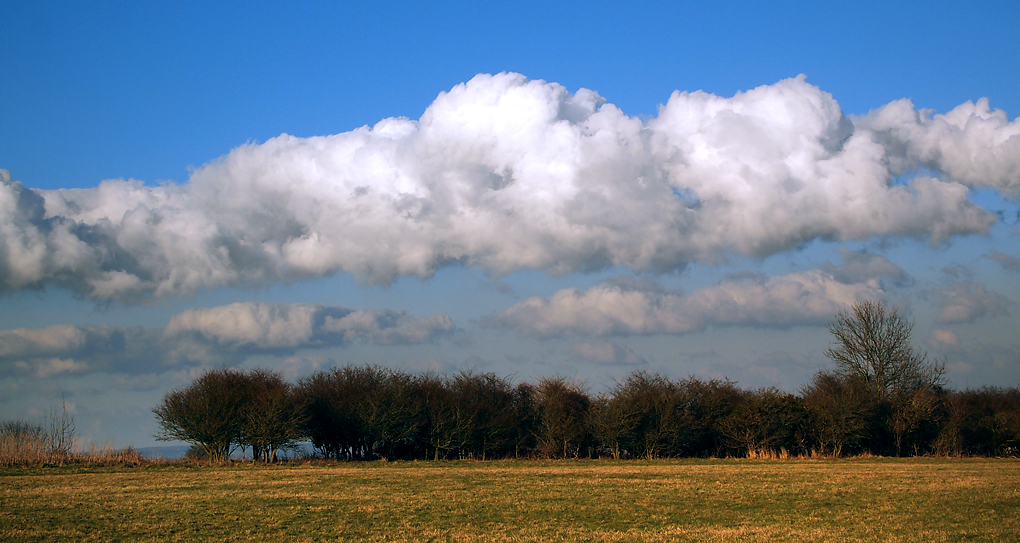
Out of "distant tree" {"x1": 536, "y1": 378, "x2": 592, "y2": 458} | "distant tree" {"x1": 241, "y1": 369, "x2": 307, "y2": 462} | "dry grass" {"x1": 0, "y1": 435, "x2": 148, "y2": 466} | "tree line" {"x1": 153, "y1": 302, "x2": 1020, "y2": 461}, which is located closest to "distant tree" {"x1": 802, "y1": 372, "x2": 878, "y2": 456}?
"tree line" {"x1": 153, "y1": 302, "x2": 1020, "y2": 461}

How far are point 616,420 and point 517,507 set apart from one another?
2419 centimetres

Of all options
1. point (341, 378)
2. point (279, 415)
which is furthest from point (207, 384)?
point (341, 378)

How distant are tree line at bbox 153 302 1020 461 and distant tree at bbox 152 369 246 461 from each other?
43 centimetres

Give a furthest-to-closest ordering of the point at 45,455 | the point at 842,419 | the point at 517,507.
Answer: the point at 842,419, the point at 45,455, the point at 517,507

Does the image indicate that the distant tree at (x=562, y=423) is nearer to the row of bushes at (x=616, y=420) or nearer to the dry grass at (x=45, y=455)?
the row of bushes at (x=616, y=420)

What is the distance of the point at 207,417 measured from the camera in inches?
1378

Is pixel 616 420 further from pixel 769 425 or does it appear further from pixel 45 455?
pixel 45 455

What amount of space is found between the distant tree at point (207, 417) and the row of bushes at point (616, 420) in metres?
0.67

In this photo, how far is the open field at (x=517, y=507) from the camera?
41.2 feet

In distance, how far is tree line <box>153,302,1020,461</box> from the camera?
3825 centimetres

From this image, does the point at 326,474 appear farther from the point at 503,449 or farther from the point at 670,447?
the point at 670,447

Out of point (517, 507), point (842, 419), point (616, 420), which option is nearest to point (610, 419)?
point (616, 420)

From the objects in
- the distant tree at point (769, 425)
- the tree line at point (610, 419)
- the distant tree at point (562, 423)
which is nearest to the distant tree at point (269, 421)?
the tree line at point (610, 419)

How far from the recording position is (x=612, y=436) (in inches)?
1544
